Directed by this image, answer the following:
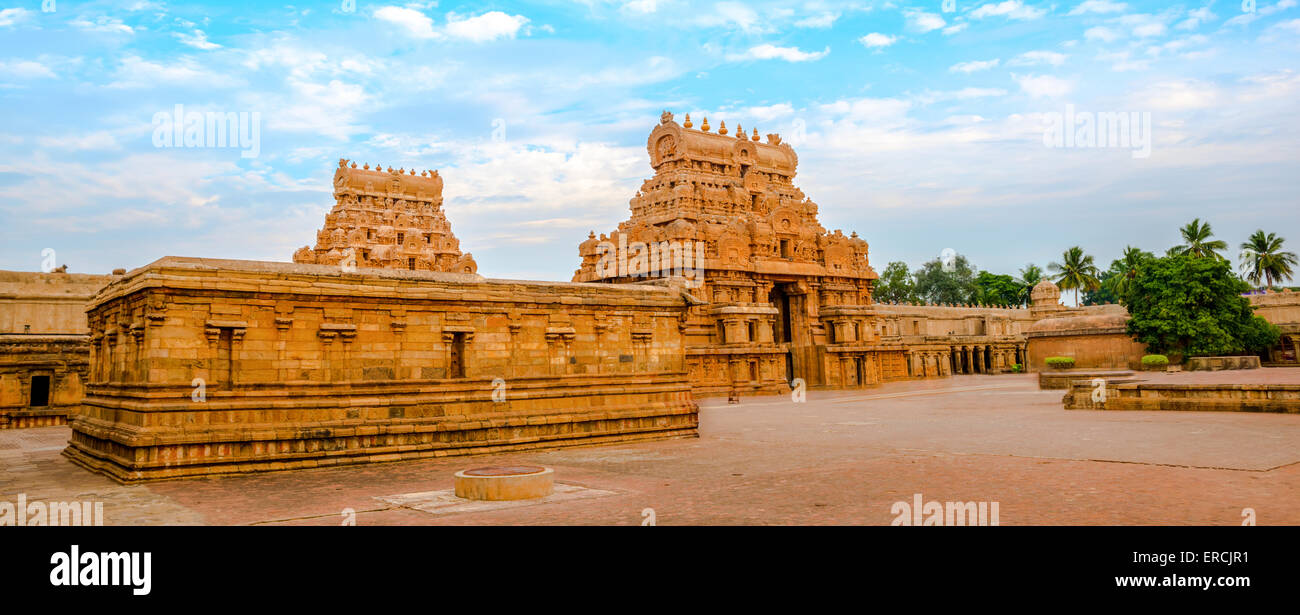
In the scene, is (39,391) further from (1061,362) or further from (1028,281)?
(1028,281)

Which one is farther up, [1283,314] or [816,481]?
[1283,314]

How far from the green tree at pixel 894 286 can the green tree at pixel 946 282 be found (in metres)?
7.01

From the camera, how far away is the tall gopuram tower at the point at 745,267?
41.4 m

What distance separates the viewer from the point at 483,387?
55.5ft

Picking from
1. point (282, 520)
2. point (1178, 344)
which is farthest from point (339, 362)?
point (1178, 344)

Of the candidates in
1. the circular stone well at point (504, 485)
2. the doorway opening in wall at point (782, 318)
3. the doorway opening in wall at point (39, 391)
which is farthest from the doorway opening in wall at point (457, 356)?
the doorway opening in wall at point (782, 318)

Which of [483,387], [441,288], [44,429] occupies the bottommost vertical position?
[44,429]

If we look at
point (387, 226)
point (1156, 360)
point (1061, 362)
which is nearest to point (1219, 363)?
point (1156, 360)

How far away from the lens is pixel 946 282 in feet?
356

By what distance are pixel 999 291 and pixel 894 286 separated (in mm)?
12930
